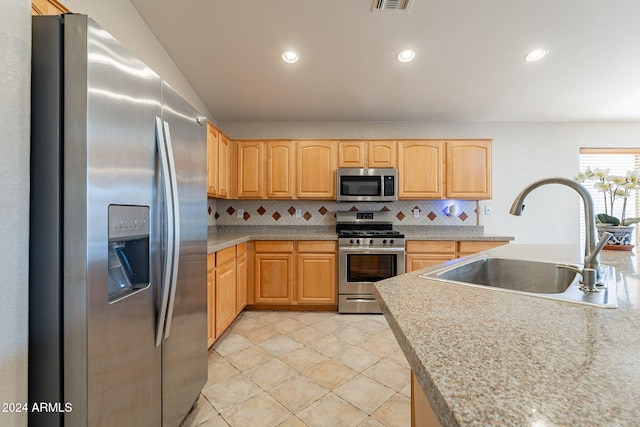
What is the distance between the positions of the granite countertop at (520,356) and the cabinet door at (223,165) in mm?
2632

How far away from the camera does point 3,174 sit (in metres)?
0.72

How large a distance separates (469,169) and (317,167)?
1922 millimetres

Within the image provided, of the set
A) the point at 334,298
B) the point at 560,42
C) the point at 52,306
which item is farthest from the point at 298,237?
the point at 560,42

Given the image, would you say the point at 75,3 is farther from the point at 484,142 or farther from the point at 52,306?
the point at 484,142

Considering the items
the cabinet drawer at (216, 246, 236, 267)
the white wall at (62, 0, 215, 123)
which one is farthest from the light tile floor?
the white wall at (62, 0, 215, 123)

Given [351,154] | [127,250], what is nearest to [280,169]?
[351,154]

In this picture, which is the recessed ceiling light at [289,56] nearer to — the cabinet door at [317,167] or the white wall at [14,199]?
the cabinet door at [317,167]

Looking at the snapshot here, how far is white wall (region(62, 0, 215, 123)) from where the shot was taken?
155 centimetres

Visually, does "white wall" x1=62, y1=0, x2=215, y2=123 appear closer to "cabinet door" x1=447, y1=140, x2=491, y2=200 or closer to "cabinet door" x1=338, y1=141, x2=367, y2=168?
"cabinet door" x1=338, y1=141, x2=367, y2=168

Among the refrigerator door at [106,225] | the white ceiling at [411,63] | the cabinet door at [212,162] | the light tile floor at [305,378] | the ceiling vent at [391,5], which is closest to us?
the refrigerator door at [106,225]

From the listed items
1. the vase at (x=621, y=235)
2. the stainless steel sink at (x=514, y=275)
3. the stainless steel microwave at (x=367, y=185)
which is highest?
the stainless steel microwave at (x=367, y=185)

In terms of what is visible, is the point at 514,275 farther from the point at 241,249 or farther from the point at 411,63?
the point at 241,249

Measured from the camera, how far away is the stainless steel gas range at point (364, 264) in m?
3.04

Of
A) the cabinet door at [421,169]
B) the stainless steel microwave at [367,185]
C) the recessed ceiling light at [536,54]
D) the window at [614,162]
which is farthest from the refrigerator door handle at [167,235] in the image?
the window at [614,162]
